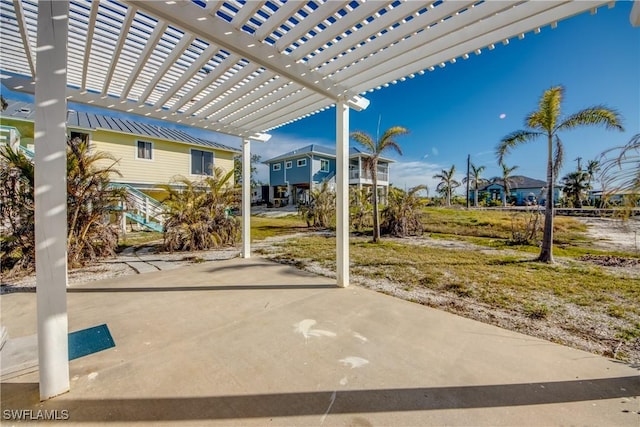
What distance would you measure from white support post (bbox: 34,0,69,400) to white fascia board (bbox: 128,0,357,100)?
0.80 metres

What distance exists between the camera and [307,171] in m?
24.5

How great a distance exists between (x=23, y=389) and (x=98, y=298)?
6.84 feet

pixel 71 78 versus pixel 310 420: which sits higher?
pixel 71 78

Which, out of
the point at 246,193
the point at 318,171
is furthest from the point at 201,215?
the point at 318,171

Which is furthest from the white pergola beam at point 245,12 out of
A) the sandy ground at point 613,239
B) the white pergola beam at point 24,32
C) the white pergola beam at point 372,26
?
the sandy ground at point 613,239

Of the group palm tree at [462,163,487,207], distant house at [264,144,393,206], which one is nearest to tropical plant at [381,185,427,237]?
distant house at [264,144,393,206]

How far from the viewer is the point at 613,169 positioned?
1.89 metres

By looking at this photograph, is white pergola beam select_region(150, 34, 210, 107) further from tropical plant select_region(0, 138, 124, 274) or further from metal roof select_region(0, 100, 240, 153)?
metal roof select_region(0, 100, 240, 153)

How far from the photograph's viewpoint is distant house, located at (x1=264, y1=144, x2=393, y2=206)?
24234 mm

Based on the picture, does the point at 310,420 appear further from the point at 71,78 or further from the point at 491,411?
the point at 71,78

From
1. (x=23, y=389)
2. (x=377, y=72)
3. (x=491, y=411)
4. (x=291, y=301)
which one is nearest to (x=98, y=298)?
(x=23, y=389)

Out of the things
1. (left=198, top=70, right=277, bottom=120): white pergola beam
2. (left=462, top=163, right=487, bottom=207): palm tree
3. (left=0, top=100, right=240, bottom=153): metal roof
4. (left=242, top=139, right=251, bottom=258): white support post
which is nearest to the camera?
(left=198, top=70, right=277, bottom=120): white pergola beam

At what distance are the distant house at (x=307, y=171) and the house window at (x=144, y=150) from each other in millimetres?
12001

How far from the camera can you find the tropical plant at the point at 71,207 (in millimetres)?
4801
